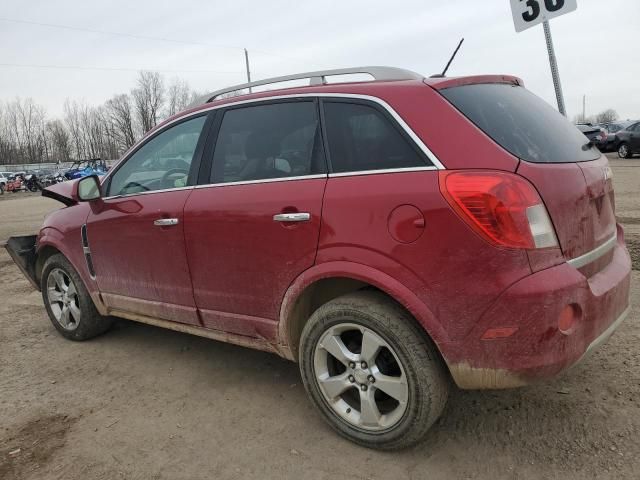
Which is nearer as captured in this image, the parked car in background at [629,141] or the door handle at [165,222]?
the door handle at [165,222]

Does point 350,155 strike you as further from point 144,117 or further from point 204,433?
point 144,117

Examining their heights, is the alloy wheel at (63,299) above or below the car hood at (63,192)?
below

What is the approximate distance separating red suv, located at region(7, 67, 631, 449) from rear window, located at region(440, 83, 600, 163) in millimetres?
11

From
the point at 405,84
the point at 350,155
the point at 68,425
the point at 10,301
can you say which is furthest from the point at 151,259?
the point at 10,301

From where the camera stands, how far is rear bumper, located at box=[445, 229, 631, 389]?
84.3 inches

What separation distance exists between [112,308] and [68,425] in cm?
114

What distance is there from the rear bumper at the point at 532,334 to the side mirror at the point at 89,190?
2.87 m

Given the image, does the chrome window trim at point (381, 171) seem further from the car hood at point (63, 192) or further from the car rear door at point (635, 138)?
the car rear door at point (635, 138)

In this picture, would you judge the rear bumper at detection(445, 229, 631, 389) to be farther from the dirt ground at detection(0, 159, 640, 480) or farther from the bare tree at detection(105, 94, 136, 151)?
the bare tree at detection(105, 94, 136, 151)

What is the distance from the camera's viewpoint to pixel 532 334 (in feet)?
7.09

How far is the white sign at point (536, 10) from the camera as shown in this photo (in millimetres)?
4391

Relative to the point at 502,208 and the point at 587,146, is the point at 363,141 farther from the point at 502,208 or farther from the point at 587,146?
the point at 587,146

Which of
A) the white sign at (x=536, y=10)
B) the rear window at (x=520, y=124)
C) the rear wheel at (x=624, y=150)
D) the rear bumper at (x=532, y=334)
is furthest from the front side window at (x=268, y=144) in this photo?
the rear wheel at (x=624, y=150)

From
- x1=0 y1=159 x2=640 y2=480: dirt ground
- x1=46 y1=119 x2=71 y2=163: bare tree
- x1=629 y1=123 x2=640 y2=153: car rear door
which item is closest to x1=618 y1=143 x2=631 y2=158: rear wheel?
x1=629 y1=123 x2=640 y2=153: car rear door
